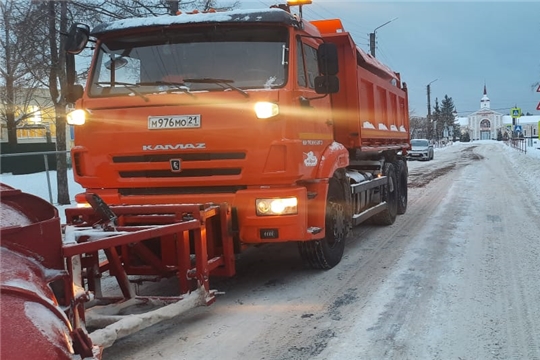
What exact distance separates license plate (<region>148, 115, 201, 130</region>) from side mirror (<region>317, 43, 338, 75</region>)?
144cm

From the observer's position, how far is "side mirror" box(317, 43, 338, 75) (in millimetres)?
5348

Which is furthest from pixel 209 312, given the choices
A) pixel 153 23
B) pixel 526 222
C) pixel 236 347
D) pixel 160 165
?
pixel 526 222

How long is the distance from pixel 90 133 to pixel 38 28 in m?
8.76

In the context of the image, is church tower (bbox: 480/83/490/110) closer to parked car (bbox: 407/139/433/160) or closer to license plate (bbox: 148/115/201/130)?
parked car (bbox: 407/139/433/160)

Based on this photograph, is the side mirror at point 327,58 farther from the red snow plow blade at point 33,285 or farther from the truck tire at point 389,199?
the truck tire at point 389,199

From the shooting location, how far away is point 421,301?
4.87m

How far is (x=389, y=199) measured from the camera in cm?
948

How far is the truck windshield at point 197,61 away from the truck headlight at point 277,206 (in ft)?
3.64

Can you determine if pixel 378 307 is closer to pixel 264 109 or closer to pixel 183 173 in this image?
pixel 264 109

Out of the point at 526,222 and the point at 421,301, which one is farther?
the point at 526,222

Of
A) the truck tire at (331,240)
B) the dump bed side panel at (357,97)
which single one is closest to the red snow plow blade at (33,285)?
the truck tire at (331,240)

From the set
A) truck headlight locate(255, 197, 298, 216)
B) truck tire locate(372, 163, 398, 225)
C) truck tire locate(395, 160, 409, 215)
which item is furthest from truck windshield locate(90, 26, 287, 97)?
truck tire locate(395, 160, 409, 215)

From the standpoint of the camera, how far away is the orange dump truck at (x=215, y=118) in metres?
4.90

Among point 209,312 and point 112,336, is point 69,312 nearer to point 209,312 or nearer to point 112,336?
point 112,336
